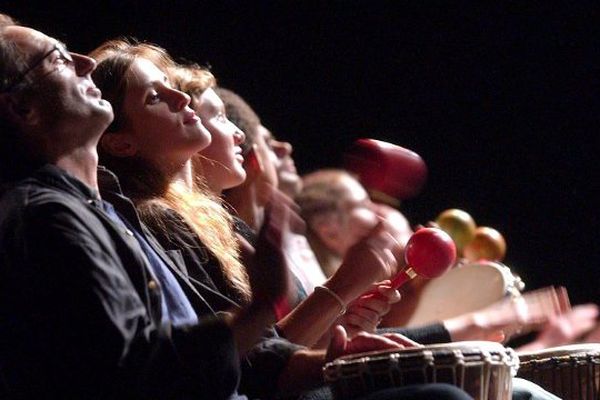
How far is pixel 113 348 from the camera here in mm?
1567

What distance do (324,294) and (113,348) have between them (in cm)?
79

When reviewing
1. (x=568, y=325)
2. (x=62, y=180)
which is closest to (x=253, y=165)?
(x=568, y=325)

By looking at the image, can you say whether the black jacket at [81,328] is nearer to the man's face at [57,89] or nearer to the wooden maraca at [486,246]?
the man's face at [57,89]

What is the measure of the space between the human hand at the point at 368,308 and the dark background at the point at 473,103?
2178 millimetres

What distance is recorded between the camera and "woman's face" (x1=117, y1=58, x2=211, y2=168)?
2.46m

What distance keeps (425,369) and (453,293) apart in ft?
4.68

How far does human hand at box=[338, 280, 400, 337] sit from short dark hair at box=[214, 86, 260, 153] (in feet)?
2.90

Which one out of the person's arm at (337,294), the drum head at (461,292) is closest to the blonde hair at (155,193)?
the person's arm at (337,294)

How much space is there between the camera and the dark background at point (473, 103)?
15.3 feet

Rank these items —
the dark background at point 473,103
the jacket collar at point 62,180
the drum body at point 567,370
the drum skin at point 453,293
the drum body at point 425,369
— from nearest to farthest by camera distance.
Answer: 1. the jacket collar at point 62,180
2. the drum body at point 425,369
3. the drum body at point 567,370
4. the drum skin at point 453,293
5. the dark background at point 473,103

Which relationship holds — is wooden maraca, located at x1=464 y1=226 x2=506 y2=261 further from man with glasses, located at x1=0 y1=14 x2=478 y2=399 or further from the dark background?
man with glasses, located at x1=0 y1=14 x2=478 y2=399

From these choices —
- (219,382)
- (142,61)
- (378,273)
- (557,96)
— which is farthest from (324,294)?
(557,96)

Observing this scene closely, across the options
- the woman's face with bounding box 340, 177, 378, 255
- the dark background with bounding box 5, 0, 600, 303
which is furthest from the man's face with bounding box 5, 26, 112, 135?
the dark background with bounding box 5, 0, 600, 303

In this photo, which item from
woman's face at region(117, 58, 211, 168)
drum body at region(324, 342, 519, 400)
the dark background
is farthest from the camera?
the dark background
